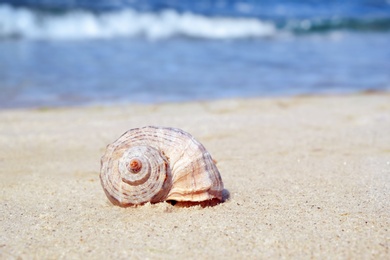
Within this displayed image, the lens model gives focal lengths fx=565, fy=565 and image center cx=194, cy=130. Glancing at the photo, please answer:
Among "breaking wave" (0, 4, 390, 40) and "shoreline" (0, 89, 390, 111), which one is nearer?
"shoreline" (0, 89, 390, 111)

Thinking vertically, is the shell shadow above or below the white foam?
below

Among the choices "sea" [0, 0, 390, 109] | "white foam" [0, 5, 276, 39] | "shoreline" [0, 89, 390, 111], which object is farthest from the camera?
"white foam" [0, 5, 276, 39]

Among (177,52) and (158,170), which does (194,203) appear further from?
(177,52)

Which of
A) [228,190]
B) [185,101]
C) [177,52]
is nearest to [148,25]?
[177,52]

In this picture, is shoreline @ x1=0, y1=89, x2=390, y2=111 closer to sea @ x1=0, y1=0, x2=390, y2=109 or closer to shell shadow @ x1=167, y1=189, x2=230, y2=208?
sea @ x1=0, y1=0, x2=390, y2=109

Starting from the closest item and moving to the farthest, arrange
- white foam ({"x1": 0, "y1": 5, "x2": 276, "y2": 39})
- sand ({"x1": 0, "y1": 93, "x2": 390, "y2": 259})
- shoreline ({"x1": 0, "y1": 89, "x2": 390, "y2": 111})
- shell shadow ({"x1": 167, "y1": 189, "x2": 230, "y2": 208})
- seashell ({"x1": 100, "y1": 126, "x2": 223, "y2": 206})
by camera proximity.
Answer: sand ({"x1": 0, "y1": 93, "x2": 390, "y2": 259}) < seashell ({"x1": 100, "y1": 126, "x2": 223, "y2": 206}) < shell shadow ({"x1": 167, "y1": 189, "x2": 230, "y2": 208}) < shoreline ({"x1": 0, "y1": 89, "x2": 390, "y2": 111}) < white foam ({"x1": 0, "y1": 5, "x2": 276, "y2": 39})

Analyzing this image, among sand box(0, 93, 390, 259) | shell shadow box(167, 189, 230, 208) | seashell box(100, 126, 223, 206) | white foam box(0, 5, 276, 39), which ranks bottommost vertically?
sand box(0, 93, 390, 259)

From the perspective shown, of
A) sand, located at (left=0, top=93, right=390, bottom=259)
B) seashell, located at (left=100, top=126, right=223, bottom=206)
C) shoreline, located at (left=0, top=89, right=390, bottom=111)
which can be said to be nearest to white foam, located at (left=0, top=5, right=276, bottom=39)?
shoreline, located at (left=0, top=89, right=390, bottom=111)
